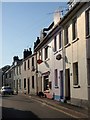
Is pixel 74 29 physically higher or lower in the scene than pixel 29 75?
higher

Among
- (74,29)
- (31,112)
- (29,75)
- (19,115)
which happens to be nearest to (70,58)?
(74,29)

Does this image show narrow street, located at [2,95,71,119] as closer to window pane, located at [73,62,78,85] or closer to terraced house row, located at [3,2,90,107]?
terraced house row, located at [3,2,90,107]

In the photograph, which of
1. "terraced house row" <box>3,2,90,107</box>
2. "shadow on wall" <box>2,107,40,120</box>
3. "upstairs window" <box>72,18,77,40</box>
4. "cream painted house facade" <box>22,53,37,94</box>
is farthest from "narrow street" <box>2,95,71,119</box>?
"cream painted house facade" <box>22,53,37,94</box>

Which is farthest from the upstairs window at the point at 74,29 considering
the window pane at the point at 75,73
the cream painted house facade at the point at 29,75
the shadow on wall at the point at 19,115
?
the cream painted house facade at the point at 29,75

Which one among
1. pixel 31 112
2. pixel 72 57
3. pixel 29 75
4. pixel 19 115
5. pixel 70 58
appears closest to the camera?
pixel 19 115

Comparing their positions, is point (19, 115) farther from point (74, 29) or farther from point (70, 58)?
point (74, 29)

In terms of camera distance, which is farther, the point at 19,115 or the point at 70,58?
the point at 70,58

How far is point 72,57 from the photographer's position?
23656mm

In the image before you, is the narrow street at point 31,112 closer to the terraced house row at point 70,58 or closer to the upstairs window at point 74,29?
the terraced house row at point 70,58

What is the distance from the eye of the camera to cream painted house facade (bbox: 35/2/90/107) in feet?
66.7

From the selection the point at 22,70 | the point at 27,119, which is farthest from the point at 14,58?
the point at 27,119

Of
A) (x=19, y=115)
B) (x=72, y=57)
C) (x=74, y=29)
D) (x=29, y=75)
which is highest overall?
(x=74, y=29)

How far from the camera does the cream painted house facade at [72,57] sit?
66.7ft

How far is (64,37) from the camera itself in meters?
26.5
